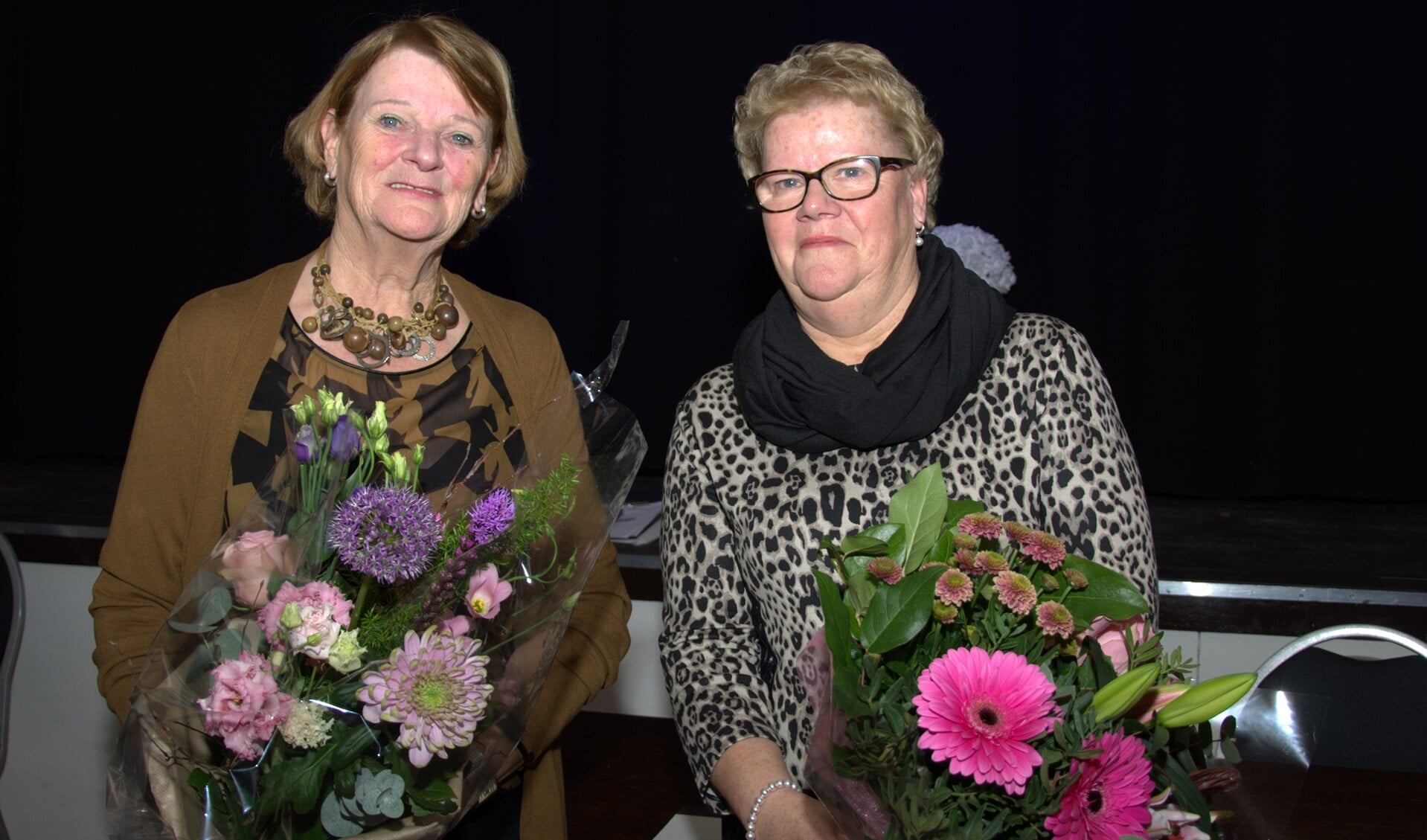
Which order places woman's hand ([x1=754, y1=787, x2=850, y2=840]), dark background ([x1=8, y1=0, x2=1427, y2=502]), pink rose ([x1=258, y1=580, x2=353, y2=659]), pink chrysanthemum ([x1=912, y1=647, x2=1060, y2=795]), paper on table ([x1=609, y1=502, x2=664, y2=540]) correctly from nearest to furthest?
pink chrysanthemum ([x1=912, y1=647, x2=1060, y2=795])
pink rose ([x1=258, y1=580, x2=353, y2=659])
woman's hand ([x1=754, y1=787, x2=850, y2=840])
paper on table ([x1=609, y1=502, x2=664, y2=540])
dark background ([x1=8, y1=0, x2=1427, y2=502])

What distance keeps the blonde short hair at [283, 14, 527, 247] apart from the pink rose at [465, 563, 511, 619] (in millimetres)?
859

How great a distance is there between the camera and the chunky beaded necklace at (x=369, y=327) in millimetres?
1590

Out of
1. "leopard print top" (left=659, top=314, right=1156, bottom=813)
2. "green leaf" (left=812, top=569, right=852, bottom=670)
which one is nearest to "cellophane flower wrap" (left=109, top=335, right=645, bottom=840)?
"green leaf" (left=812, top=569, right=852, bottom=670)

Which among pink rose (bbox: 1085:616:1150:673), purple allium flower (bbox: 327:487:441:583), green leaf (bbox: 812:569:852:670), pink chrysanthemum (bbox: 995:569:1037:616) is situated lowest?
Answer: pink rose (bbox: 1085:616:1150:673)

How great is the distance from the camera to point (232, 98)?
17.5 ft

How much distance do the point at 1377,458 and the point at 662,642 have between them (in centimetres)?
352

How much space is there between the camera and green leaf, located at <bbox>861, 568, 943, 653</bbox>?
89 cm

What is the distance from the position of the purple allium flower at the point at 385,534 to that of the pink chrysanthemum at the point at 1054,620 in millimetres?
480

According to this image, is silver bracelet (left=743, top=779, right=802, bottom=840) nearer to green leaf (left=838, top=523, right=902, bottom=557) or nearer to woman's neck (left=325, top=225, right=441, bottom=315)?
green leaf (left=838, top=523, right=902, bottom=557)

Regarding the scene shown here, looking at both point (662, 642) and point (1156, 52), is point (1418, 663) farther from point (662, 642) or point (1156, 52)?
point (1156, 52)

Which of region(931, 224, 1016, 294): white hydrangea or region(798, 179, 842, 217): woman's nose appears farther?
region(931, 224, 1016, 294): white hydrangea

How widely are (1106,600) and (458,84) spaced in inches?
43.7

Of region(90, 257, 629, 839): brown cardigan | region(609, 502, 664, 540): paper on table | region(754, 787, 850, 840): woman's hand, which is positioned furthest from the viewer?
region(609, 502, 664, 540): paper on table

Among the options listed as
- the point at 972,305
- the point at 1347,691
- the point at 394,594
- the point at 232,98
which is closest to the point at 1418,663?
the point at 1347,691
